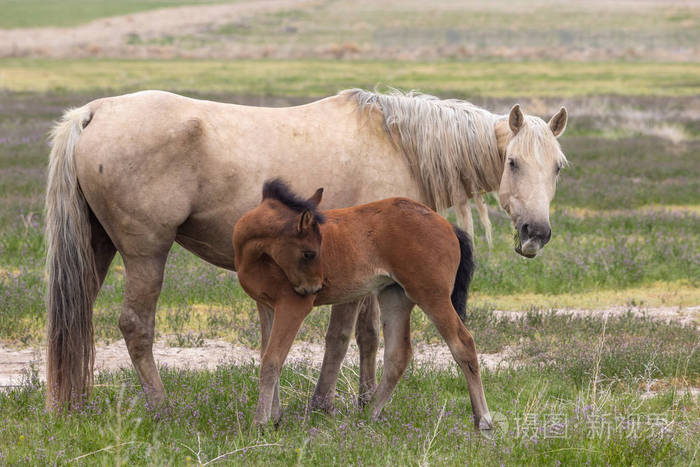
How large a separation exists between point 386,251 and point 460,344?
707 millimetres

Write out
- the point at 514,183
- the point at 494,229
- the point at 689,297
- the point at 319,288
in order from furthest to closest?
the point at 494,229 → the point at 689,297 → the point at 514,183 → the point at 319,288

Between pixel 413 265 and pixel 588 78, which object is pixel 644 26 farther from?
pixel 413 265

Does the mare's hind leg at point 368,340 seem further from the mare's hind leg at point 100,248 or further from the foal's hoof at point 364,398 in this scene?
the mare's hind leg at point 100,248

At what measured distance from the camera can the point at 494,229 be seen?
12305 mm

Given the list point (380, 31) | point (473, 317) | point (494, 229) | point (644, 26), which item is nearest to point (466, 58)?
point (380, 31)

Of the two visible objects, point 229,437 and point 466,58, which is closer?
point 229,437

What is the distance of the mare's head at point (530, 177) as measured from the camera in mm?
5320

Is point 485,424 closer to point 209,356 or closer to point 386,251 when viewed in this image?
point 386,251

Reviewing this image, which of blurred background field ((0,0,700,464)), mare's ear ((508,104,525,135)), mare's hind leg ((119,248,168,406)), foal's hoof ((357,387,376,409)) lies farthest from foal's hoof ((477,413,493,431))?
mare's hind leg ((119,248,168,406))

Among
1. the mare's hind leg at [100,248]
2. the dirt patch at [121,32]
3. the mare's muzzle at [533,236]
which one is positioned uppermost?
the mare's muzzle at [533,236]

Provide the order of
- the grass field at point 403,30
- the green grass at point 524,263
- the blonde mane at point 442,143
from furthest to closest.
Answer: the grass field at point 403,30 → the green grass at point 524,263 → the blonde mane at point 442,143

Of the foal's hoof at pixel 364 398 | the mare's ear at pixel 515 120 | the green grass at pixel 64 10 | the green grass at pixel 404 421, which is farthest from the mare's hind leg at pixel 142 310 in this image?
the green grass at pixel 64 10

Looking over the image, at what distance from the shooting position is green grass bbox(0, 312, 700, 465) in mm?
4520

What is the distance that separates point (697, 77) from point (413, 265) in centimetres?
4569
